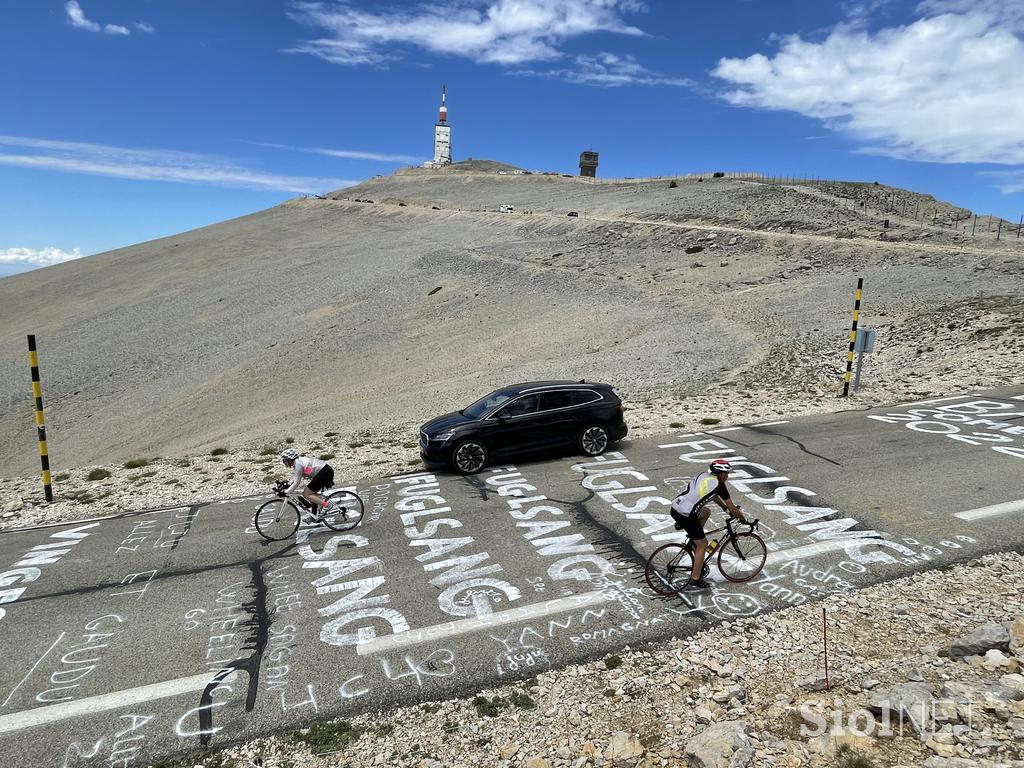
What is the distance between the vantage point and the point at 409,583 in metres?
7.73

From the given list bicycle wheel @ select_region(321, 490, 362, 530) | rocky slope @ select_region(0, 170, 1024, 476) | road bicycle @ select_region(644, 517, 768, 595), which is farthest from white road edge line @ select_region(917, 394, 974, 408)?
bicycle wheel @ select_region(321, 490, 362, 530)

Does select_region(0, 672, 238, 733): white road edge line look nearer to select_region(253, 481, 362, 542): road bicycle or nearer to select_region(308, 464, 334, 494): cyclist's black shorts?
select_region(253, 481, 362, 542): road bicycle

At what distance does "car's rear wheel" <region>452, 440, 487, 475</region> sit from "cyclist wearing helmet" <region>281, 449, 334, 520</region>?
3.16 m

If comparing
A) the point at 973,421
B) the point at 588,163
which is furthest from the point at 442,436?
the point at 588,163

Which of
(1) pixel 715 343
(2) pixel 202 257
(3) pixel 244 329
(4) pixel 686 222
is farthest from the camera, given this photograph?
(2) pixel 202 257

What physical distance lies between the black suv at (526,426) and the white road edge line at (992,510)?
611cm

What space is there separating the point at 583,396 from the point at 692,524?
250 inches

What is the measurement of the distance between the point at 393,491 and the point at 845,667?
25.5ft

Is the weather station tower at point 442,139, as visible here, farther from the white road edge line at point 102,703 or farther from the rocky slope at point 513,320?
the white road edge line at point 102,703

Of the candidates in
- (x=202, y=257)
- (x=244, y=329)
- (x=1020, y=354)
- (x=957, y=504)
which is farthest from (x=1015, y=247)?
(x=202, y=257)

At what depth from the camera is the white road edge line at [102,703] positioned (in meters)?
5.50

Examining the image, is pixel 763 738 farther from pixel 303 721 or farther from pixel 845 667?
pixel 303 721

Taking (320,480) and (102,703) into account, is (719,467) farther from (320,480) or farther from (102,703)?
(102,703)

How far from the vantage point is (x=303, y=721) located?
17.7ft
